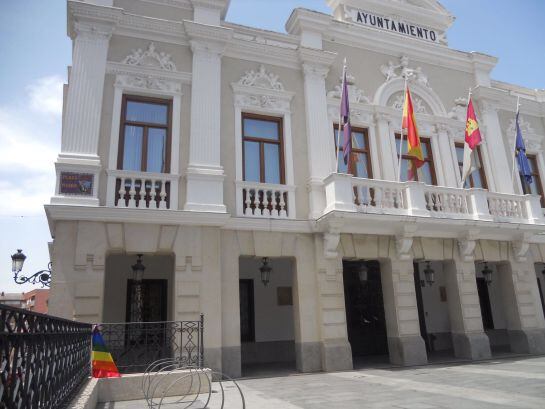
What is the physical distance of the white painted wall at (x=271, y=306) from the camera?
45.8 feet

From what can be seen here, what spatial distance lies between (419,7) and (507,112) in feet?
17.5

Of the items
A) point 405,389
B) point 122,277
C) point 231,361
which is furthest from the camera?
point 122,277

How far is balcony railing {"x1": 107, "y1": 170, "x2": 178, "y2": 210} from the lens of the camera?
34.3 feet

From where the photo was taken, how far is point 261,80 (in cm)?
1303

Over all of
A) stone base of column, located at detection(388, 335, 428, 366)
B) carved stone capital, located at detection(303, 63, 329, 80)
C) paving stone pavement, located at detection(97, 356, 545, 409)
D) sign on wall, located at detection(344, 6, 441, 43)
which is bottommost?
paving stone pavement, located at detection(97, 356, 545, 409)

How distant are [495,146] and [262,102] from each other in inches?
353

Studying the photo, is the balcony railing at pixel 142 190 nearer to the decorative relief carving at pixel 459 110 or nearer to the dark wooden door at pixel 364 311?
the dark wooden door at pixel 364 311

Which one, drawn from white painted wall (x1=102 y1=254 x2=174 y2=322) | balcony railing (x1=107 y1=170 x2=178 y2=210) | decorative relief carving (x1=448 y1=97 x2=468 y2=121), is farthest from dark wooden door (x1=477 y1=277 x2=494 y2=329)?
balcony railing (x1=107 y1=170 x2=178 y2=210)

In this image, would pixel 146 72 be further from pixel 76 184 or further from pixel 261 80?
pixel 76 184

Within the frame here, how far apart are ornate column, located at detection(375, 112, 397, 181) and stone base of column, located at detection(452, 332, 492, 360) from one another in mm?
5243

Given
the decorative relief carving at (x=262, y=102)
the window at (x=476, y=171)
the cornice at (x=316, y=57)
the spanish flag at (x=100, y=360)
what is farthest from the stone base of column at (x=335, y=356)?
the cornice at (x=316, y=57)

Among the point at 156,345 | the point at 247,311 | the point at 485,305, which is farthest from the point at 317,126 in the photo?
the point at 485,305

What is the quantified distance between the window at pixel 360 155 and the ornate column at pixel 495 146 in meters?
5.02

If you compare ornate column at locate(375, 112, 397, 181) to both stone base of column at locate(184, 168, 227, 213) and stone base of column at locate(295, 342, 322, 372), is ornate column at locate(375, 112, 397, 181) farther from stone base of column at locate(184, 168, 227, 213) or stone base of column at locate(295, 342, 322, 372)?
stone base of column at locate(295, 342, 322, 372)
